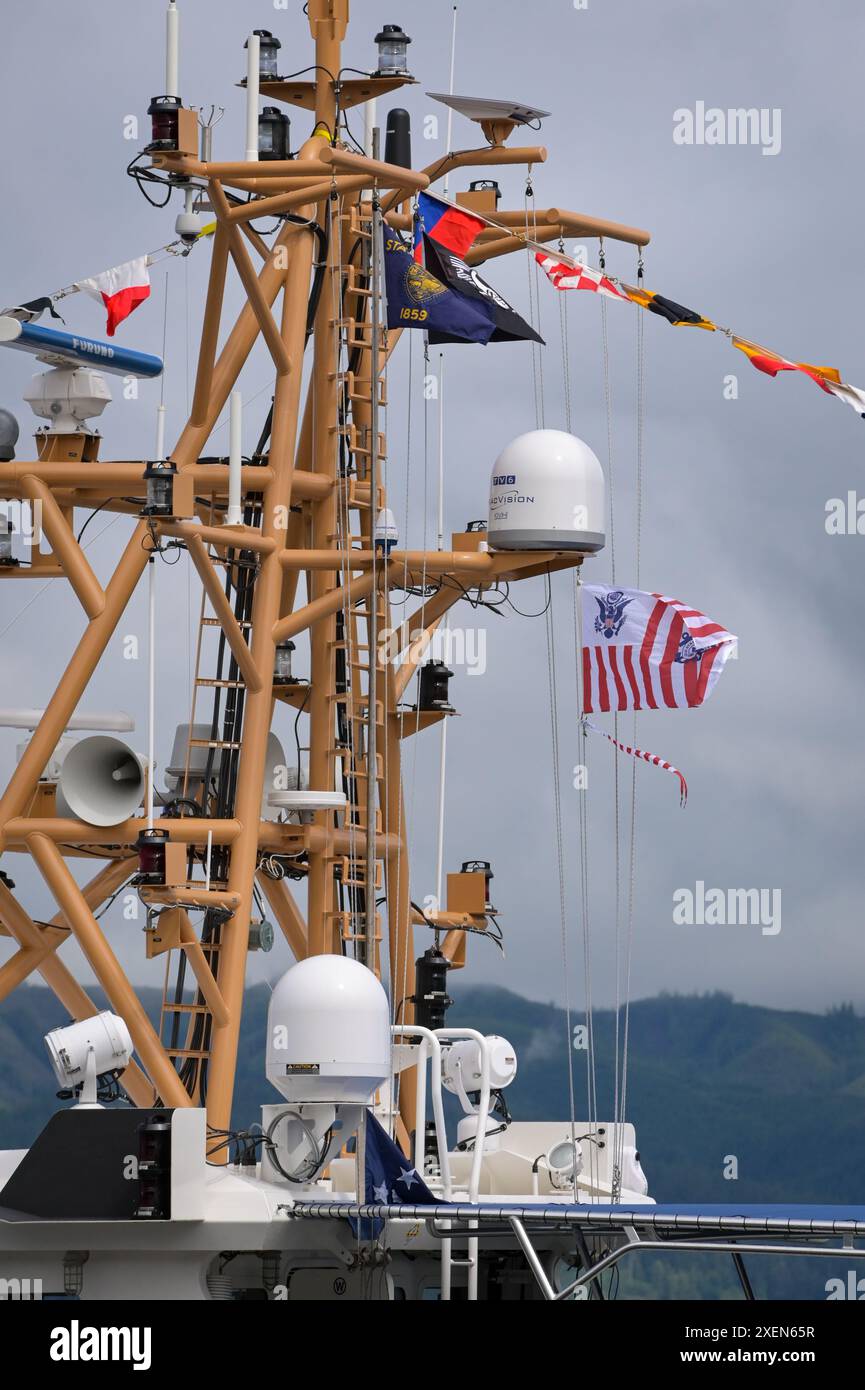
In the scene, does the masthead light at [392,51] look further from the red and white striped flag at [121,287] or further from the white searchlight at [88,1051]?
the white searchlight at [88,1051]

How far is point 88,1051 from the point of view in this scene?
76.8ft

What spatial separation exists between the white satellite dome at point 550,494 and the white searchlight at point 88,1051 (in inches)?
271

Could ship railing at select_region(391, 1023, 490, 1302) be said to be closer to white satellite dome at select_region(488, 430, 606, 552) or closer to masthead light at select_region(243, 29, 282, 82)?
white satellite dome at select_region(488, 430, 606, 552)

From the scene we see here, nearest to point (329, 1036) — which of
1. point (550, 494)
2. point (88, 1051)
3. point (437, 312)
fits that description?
point (88, 1051)

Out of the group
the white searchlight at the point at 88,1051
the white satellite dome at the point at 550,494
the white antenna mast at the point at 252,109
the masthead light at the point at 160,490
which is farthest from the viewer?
the white satellite dome at the point at 550,494

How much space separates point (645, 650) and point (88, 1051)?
751 cm

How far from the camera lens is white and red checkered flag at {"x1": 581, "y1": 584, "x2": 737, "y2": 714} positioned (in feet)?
89.2

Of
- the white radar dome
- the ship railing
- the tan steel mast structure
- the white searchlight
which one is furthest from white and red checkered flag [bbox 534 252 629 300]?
the white searchlight

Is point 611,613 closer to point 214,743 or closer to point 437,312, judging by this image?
point 437,312

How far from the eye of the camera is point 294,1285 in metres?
23.4

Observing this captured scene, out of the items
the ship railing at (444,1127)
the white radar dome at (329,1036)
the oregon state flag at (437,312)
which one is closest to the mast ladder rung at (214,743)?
the ship railing at (444,1127)

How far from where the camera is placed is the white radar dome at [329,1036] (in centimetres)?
2236
